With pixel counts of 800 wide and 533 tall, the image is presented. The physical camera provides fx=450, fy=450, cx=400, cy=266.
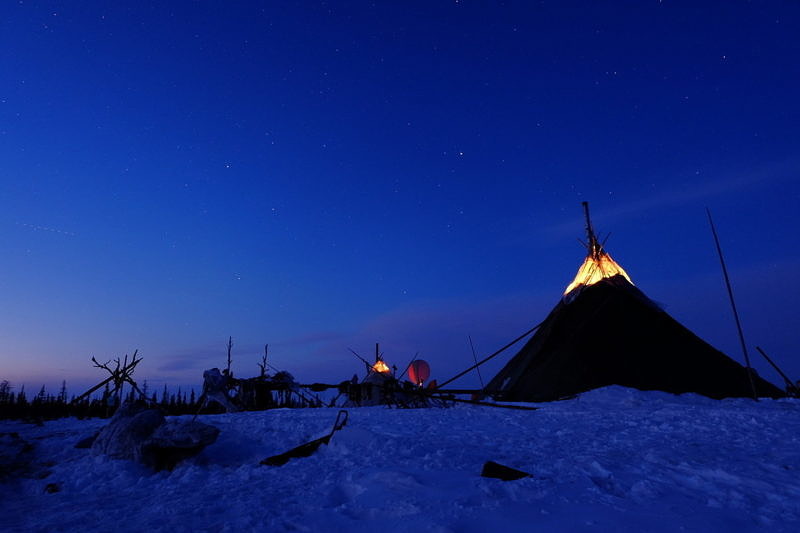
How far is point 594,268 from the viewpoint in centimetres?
1791

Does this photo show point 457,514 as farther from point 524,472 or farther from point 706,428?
point 706,428

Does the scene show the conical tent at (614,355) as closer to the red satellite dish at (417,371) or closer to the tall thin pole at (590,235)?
the tall thin pole at (590,235)

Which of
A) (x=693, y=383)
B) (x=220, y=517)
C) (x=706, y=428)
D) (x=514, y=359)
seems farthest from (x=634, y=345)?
(x=220, y=517)

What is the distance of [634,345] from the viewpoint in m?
14.6

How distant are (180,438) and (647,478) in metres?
5.76

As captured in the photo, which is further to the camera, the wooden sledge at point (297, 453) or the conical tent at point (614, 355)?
→ the conical tent at point (614, 355)

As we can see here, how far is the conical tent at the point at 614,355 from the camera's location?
1364 centimetres

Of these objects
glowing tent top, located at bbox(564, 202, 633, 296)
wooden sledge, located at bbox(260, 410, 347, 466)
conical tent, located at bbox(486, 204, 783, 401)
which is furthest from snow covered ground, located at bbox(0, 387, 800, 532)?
glowing tent top, located at bbox(564, 202, 633, 296)

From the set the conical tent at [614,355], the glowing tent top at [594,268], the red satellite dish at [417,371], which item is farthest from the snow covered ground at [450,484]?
the red satellite dish at [417,371]

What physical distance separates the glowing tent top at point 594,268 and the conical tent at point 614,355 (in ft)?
0.76

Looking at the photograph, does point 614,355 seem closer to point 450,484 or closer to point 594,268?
point 594,268

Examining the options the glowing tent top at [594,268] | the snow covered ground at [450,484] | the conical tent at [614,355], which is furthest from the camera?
the glowing tent top at [594,268]

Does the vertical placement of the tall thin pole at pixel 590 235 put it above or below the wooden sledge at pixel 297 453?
above

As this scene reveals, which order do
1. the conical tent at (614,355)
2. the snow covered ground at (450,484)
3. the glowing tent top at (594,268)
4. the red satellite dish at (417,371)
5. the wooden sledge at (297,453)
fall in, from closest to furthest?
the snow covered ground at (450,484) → the wooden sledge at (297,453) → the conical tent at (614,355) → the glowing tent top at (594,268) → the red satellite dish at (417,371)
